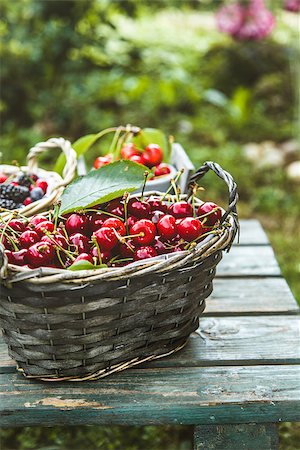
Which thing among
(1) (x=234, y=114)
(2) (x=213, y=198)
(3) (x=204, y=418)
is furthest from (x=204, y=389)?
(1) (x=234, y=114)

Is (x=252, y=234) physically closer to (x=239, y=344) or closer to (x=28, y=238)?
(x=239, y=344)

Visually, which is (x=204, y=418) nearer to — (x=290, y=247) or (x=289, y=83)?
(x=290, y=247)

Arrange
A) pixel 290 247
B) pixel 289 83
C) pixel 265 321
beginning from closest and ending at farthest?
pixel 265 321 < pixel 290 247 < pixel 289 83

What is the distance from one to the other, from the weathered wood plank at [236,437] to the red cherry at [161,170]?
28.1 inches

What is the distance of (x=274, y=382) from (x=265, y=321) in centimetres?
23

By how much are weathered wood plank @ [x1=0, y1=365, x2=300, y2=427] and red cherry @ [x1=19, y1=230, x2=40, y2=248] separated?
0.90 feet

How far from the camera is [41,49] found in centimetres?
376

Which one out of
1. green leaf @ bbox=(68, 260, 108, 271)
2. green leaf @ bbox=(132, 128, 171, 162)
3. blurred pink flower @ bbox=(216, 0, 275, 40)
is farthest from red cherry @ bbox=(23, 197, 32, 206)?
blurred pink flower @ bbox=(216, 0, 275, 40)

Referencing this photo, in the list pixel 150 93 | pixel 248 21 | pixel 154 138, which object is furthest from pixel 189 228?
pixel 248 21

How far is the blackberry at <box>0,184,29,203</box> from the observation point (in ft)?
5.20

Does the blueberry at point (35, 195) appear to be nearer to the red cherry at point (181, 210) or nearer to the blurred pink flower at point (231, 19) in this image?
the red cherry at point (181, 210)

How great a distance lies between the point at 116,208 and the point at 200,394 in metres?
0.39

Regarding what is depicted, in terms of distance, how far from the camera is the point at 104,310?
44.7 inches

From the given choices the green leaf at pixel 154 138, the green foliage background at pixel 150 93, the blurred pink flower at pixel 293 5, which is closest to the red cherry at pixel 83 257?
the green leaf at pixel 154 138
